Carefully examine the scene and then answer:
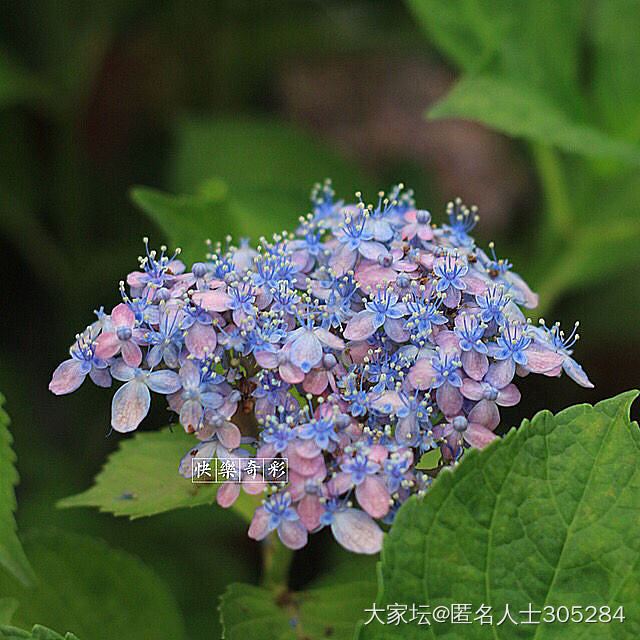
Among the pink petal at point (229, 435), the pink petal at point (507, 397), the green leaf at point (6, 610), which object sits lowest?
the green leaf at point (6, 610)

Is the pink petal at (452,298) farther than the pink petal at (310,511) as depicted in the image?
Yes

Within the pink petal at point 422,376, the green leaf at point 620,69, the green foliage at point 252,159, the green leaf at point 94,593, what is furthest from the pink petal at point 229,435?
the green leaf at point 620,69

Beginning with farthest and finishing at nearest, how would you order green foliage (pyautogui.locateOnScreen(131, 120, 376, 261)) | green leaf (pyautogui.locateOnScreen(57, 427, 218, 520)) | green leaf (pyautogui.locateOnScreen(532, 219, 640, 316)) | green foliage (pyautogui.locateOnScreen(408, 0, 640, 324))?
green foliage (pyautogui.locateOnScreen(131, 120, 376, 261)) → green leaf (pyautogui.locateOnScreen(532, 219, 640, 316)) → green foliage (pyautogui.locateOnScreen(408, 0, 640, 324)) → green leaf (pyautogui.locateOnScreen(57, 427, 218, 520))

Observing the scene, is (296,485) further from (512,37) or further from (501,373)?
(512,37)

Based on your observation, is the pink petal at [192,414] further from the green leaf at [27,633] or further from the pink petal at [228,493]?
the green leaf at [27,633]

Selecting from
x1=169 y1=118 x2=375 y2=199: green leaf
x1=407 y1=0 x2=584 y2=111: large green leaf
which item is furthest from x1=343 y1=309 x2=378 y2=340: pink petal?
x1=169 y1=118 x2=375 y2=199: green leaf

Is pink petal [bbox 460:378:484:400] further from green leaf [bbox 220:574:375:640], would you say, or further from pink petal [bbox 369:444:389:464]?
green leaf [bbox 220:574:375:640]
